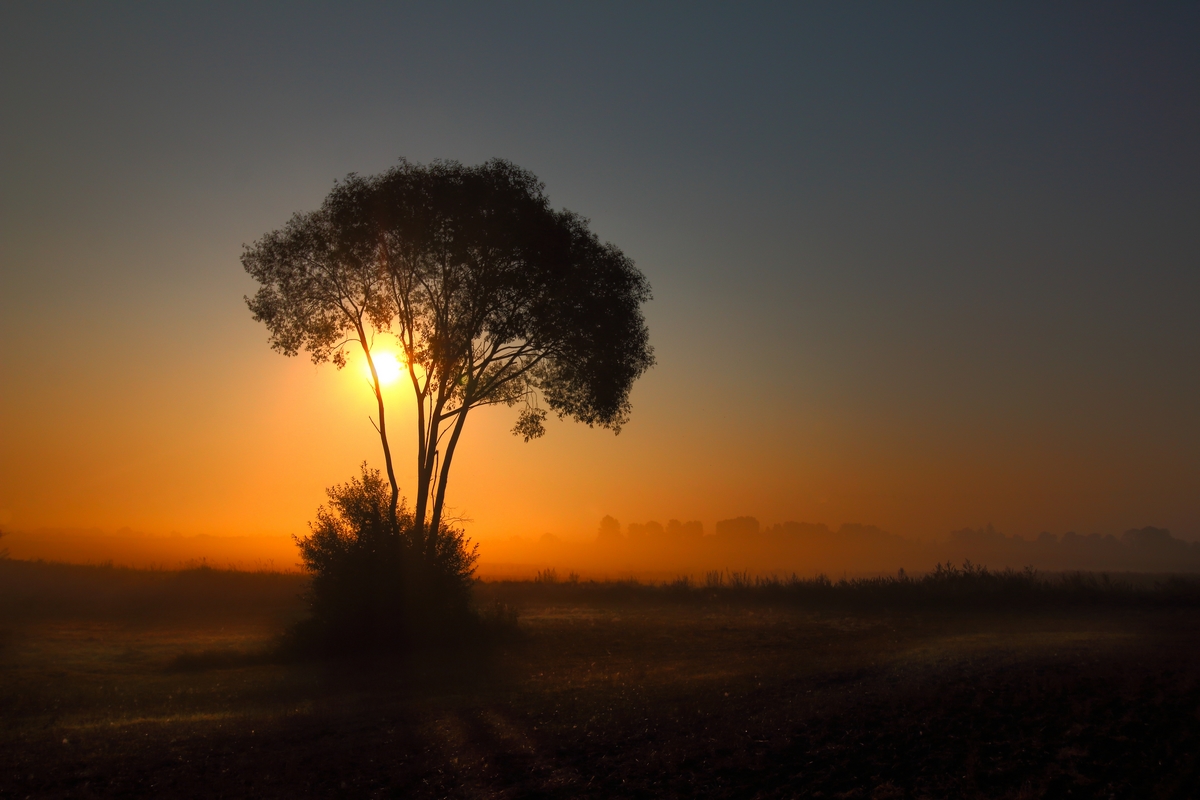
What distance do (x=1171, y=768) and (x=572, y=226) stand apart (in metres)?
20.0

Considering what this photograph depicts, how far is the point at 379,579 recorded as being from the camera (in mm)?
19484

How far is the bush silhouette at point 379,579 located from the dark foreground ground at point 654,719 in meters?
1.69

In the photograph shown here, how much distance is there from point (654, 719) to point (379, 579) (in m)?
12.1

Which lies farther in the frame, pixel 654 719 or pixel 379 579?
pixel 379 579

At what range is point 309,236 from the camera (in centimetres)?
2242

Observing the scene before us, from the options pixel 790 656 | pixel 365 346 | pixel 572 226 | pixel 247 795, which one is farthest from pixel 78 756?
pixel 572 226

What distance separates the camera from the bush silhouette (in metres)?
19.0

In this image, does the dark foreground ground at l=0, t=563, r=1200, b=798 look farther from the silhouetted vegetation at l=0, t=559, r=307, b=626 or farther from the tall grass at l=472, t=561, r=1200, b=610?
the silhouetted vegetation at l=0, t=559, r=307, b=626

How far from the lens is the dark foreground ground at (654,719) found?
689 cm

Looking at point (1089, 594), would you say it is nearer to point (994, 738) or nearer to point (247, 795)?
point (994, 738)

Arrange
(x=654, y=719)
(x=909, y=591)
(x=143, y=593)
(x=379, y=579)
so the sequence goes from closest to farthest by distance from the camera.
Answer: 1. (x=654, y=719)
2. (x=379, y=579)
3. (x=909, y=591)
4. (x=143, y=593)

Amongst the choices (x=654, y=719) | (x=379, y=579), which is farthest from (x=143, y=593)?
(x=654, y=719)

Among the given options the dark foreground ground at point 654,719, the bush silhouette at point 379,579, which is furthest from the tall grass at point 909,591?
the bush silhouette at point 379,579

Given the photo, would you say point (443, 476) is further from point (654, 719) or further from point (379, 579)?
point (654, 719)
